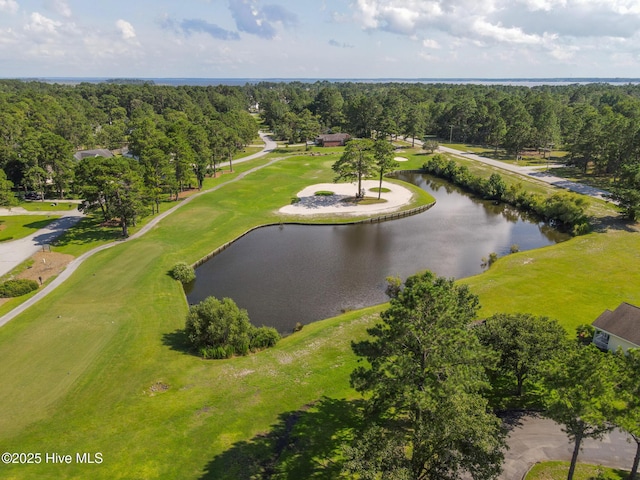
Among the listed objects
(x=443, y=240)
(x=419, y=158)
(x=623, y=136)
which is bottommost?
(x=443, y=240)

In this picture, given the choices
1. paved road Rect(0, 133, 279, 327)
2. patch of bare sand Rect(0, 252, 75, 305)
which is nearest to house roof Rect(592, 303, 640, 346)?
paved road Rect(0, 133, 279, 327)

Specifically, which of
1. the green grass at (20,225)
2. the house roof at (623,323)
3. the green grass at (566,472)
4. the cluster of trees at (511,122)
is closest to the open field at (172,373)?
the house roof at (623,323)

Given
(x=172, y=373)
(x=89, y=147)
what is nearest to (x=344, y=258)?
(x=172, y=373)

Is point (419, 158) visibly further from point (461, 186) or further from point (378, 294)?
point (378, 294)

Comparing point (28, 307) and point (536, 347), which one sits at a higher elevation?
point (536, 347)

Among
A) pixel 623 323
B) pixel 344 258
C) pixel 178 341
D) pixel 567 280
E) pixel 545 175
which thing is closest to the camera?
pixel 623 323

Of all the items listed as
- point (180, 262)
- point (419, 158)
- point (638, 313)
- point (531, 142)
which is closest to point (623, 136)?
point (531, 142)

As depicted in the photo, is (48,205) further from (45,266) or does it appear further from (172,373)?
(172,373)
